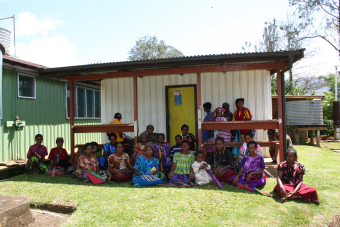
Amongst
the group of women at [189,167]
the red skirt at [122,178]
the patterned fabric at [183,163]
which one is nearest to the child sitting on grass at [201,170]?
the group of women at [189,167]

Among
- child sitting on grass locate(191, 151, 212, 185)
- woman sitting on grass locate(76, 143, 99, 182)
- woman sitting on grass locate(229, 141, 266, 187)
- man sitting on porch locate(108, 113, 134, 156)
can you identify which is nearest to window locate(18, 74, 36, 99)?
man sitting on porch locate(108, 113, 134, 156)

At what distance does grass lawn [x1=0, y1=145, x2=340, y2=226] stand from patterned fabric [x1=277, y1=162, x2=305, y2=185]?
0.41 meters

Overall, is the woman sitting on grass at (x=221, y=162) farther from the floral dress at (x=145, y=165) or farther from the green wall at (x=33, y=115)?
the green wall at (x=33, y=115)

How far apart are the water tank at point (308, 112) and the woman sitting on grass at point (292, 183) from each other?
8.28m

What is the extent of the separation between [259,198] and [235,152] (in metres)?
2.08

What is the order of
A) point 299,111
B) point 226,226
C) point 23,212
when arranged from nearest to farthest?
point 226,226 → point 23,212 → point 299,111

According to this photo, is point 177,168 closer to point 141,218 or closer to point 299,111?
point 141,218

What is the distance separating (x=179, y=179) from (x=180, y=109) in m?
2.85

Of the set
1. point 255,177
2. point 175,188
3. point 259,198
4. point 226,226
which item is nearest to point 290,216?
point 259,198

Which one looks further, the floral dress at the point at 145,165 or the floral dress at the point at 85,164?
the floral dress at the point at 85,164

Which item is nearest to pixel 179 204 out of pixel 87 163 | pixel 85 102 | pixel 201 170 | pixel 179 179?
pixel 179 179

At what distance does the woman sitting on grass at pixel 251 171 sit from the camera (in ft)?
15.9

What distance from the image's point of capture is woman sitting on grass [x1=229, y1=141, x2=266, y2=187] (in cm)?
484

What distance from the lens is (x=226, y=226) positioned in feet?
10.8
